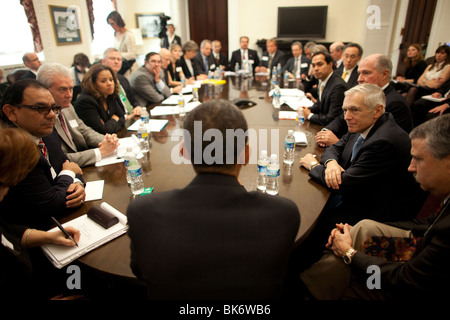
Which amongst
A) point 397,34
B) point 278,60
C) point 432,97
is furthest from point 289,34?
point 432,97

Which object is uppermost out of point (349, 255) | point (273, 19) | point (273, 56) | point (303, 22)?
point (273, 19)

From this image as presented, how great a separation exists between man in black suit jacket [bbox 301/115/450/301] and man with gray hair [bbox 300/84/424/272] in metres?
0.22

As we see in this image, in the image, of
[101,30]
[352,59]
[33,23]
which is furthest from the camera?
[101,30]

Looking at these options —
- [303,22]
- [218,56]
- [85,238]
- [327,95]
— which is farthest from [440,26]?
[85,238]

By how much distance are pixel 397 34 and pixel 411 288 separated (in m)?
8.56

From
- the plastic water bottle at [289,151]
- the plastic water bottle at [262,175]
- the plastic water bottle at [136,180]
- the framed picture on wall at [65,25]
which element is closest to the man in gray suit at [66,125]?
the plastic water bottle at [136,180]

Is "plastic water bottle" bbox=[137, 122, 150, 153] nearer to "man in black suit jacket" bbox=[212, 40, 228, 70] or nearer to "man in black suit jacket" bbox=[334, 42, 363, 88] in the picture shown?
"man in black suit jacket" bbox=[334, 42, 363, 88]

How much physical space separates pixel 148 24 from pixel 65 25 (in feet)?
10.4

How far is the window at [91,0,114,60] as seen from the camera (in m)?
6.79

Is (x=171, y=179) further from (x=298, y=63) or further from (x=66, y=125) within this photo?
(x=298, y=63)

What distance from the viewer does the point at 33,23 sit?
5.02 meters

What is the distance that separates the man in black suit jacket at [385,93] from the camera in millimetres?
2295

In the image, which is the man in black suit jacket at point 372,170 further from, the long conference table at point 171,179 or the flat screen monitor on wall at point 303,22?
the flat screen monitor on wall at point 303,22

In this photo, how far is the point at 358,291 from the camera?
4.44 ft
